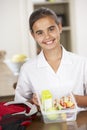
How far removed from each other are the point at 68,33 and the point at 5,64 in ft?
3.54

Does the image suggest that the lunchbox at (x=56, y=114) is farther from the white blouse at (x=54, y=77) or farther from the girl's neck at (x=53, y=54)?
Answer: the girl's neck at (x=53, y=54)

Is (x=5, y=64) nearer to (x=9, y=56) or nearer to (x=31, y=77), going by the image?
(x=9, y=56)

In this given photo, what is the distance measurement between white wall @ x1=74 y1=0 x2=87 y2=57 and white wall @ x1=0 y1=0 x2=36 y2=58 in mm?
635

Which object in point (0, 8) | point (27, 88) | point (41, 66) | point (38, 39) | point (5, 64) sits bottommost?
point (5, 64)

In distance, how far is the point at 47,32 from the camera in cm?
139

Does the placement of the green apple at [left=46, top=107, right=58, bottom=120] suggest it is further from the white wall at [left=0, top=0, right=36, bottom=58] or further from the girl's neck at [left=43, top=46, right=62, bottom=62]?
the white wall at [left=0, top=0, right=36, bottom=58]

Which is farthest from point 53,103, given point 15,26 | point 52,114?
point 15,26

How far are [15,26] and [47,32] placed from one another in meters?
2.33

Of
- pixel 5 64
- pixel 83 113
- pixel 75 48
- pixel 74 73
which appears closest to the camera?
pixel 83 113

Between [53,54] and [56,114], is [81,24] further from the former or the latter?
[56,114]

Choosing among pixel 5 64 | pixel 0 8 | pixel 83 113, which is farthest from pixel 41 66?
pixel 0 8

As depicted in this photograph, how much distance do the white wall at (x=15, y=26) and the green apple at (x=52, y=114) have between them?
2.66m

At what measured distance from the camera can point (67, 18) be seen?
12.9ft

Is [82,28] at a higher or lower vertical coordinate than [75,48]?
higher
